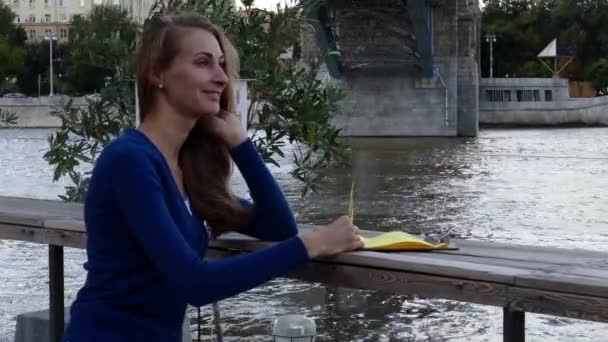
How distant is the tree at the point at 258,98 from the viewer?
16.6 ft

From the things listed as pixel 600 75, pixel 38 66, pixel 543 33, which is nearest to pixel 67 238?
pixel 600 75

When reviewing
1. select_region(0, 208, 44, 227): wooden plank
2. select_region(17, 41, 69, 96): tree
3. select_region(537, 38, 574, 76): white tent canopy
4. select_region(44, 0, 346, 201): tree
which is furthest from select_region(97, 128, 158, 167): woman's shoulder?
select_region(17, 41, 69, 96): tree

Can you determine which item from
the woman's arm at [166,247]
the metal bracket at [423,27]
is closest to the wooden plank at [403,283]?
the woman's arm at [166,247]

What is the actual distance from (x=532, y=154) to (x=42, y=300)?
22310 mm

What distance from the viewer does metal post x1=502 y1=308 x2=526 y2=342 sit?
2.22 m

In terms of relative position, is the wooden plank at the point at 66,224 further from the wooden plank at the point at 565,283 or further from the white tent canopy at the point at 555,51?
the white tent canopy at the point at 555,51

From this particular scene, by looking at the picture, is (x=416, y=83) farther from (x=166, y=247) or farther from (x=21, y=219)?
(x=166, y=247)

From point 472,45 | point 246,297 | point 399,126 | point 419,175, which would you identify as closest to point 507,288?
point 246,297

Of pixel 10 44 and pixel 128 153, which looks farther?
pixel 10 44

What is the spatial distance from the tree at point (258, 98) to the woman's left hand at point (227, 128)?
8.60ft

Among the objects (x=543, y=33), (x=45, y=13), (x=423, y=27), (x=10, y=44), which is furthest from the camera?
(x=45, y=13)

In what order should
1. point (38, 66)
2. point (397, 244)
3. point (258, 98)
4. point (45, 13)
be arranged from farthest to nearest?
point (45, 13), point (38, 66), point (258, 98), point (397, 244)

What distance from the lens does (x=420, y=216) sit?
13312mm

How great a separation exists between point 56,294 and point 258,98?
2180 mm
